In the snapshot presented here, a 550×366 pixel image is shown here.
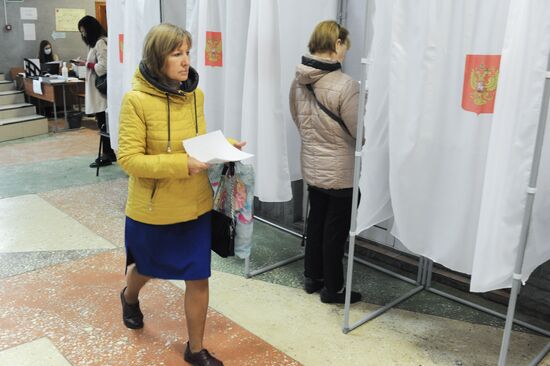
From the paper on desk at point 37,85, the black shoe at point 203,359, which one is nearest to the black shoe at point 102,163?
the paper on desk at point 37,85

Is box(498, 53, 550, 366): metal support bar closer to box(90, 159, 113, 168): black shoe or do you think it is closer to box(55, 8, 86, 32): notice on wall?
box(90, 159, 113, 168): black shoe

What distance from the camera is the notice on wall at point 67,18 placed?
8406 mm

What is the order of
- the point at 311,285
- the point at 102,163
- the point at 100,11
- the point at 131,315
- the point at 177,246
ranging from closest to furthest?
the point at 177,246 < the point at 131,315 < the point at 311,285 < the point at 102,163 < the point at 100,11

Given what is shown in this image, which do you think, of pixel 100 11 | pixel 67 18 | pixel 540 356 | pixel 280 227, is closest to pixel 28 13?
pixel 67 18

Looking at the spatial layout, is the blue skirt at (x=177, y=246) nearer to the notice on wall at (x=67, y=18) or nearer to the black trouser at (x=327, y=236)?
the black trouser at (x=327, y=236)

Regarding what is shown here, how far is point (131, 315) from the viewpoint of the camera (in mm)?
2420

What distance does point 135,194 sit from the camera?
200 centimetres

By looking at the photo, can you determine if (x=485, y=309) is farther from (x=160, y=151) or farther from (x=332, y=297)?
(x=160, y=151)

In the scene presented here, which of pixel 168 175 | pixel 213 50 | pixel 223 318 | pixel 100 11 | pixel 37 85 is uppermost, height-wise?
pixel 100 11

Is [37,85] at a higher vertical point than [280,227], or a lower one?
higher

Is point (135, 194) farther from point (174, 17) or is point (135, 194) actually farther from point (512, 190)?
point (174, 17)

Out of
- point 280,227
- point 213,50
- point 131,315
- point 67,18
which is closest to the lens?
point 131,315

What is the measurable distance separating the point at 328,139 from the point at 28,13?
7.36 meters

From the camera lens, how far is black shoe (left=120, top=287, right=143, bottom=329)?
242cm
